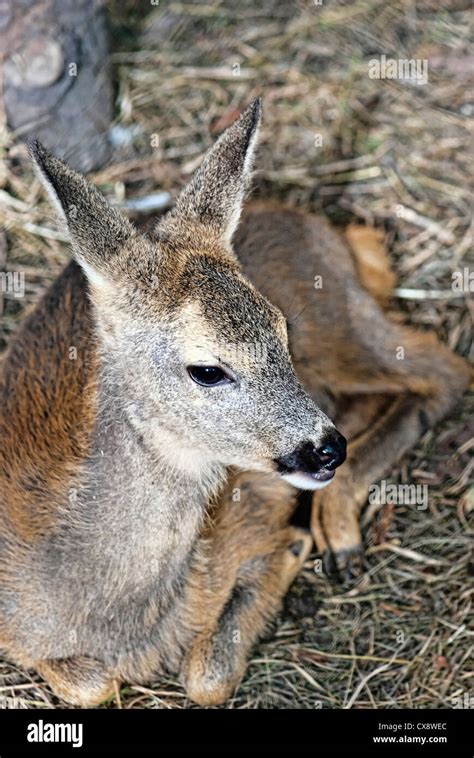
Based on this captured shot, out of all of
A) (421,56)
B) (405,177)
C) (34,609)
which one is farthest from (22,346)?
(421,56)

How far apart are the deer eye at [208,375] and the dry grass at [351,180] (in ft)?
5.52

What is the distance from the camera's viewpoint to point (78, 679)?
15.3 ft

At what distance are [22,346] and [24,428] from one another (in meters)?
0.53

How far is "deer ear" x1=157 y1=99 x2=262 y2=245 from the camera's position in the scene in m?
4.50

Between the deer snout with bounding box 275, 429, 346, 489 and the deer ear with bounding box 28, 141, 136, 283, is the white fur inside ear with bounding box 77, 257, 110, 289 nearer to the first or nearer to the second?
the deer ear with bounding box 28, 141, 136, 283

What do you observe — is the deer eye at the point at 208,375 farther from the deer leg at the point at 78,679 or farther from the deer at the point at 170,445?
the deer leg at the point at 78,679

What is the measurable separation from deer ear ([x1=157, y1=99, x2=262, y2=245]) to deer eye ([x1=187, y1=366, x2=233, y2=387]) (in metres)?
0.74

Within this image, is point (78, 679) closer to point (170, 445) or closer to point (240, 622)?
point (240, 622)

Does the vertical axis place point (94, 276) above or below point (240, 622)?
above

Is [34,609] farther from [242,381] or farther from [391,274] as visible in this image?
[391,274]

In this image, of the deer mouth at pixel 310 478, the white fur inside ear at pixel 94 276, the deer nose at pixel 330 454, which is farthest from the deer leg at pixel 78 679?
the white fur inside ear at pixel 94 276

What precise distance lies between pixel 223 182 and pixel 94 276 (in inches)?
29.3
